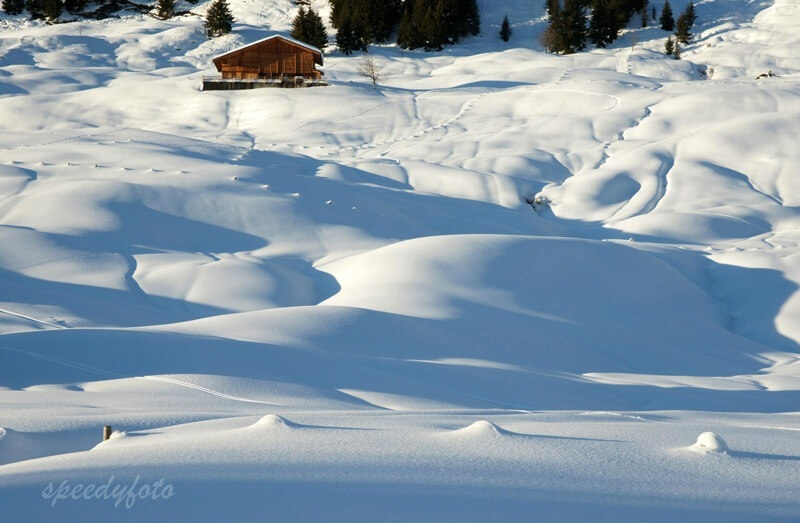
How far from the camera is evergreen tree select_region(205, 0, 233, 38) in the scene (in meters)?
40.6

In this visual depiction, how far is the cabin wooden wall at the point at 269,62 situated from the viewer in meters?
32.1

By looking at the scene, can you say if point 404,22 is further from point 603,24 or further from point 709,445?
point 709,445

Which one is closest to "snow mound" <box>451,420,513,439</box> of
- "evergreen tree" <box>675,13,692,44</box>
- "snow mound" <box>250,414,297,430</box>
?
"snow mound" <box>250,414,297,430</box>

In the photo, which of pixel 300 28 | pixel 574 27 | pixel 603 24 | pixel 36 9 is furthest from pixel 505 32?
pixel 36 9

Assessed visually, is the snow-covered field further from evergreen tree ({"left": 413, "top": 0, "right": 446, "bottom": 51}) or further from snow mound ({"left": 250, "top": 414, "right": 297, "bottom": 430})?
evergreen tree ({"left": 413, "top": 0, "right": 446, "bottom": 51})

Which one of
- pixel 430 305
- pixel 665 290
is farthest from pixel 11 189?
pixel 665 290

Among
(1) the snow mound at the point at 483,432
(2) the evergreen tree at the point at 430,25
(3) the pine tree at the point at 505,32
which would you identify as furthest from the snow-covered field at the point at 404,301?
(3) the pine tree at the point at 505,32

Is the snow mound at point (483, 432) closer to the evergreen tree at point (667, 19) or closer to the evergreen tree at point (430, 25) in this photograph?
the evergreen tree at point (430, 25)

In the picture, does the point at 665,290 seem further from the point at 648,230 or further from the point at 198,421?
the point at 198,421

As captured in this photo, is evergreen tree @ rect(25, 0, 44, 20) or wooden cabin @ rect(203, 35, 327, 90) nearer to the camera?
wooden cabin @ rect(203, 35, 327, 90)

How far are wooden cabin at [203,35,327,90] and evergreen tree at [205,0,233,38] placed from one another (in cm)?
1002

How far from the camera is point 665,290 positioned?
11133mm

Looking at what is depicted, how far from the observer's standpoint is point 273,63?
3244 centimetres

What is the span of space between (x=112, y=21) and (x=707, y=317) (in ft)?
151
